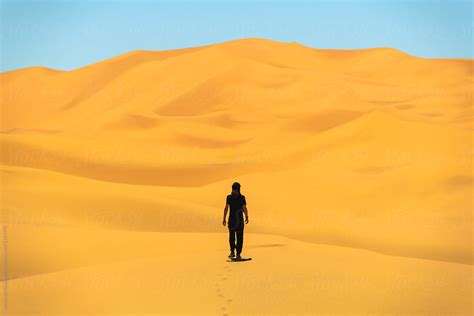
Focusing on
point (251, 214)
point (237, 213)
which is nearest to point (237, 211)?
point (237, 213)

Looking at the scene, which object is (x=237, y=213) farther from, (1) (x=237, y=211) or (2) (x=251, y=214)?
(2) (x=251, y=214)

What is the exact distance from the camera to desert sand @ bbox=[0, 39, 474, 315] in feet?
36.8

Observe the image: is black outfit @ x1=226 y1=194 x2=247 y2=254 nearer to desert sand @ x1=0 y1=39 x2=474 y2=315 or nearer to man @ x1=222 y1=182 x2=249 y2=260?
man @ x1=222 y1=182 x2=249 y2=260

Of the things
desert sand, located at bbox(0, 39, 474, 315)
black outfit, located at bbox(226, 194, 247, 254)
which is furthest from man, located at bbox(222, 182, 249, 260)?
desert sand, located at bbox(0, 39, 474, 315)

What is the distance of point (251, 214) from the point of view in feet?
78.1

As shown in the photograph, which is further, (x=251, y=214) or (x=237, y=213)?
(x=251, y=214)

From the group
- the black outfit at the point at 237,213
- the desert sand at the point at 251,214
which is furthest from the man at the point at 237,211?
the desert sand at the point at 251,214

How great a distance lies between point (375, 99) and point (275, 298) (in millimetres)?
68520

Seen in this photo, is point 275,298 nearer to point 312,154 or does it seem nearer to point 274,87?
point 312,154

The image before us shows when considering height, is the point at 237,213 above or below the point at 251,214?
above

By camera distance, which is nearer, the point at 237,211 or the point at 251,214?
the point at 237,211

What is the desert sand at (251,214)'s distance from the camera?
36.8ft

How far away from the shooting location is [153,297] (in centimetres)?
1100

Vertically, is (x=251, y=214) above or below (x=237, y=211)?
below
